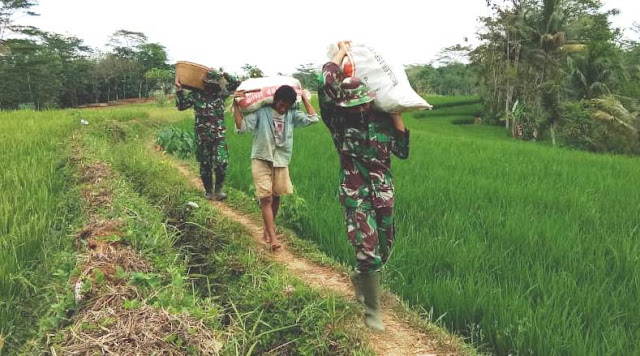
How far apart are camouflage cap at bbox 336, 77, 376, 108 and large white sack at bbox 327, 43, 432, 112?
0.17ft

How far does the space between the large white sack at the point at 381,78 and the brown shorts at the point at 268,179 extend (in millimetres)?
1532

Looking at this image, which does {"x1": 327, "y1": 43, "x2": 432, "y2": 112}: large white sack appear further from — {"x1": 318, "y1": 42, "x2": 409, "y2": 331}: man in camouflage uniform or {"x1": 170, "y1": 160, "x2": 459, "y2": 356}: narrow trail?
{"x1": 170, "y1": 160, "x2": 459, "y2": 356}: narrow trail

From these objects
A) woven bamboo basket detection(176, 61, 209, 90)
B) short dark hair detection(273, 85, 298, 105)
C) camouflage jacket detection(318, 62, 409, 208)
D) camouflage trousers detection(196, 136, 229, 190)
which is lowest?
camouflage trousers detection(196, 136, 229, 190)

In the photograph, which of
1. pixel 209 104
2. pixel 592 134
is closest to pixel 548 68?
pixel 592 134

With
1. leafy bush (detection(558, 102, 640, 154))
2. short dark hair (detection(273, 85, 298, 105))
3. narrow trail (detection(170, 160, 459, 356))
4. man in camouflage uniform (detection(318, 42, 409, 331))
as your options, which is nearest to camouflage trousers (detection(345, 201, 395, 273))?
man in camouflage uniform (detection(318, 42, 409, 331))

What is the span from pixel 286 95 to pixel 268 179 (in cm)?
71

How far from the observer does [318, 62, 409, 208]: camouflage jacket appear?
2383mm

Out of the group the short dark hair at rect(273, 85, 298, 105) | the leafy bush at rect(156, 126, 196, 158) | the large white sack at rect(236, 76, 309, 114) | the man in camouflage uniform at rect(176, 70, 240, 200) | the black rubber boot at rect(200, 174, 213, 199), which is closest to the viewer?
the short dark hair at rect(273, 85, 298, 105)

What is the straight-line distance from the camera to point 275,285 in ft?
8.53

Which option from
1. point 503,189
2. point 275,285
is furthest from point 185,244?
point 503,189

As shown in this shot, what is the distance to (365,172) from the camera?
2.41 meters

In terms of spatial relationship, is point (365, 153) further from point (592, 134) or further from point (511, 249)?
point (592, 134)

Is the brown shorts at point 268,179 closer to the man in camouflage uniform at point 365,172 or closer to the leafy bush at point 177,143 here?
the man in camouflage uniform at point 365,172

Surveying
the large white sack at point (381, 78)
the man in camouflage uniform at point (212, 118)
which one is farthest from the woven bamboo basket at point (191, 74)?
the large white sack at point (381, 78)
